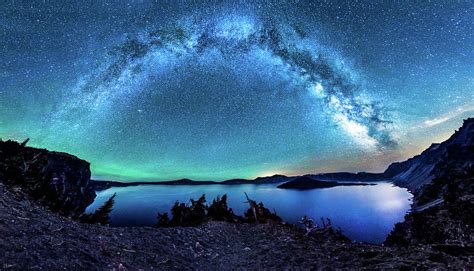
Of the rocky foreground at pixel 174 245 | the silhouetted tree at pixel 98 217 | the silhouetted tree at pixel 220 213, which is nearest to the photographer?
the rocky foreground at pixel 174 245

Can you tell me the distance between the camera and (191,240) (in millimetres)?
12508

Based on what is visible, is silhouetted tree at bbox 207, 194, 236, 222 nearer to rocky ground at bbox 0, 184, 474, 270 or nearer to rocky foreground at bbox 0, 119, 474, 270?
rocky foreground at bbox 0, 119, 474, 270

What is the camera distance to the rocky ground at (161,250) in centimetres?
655

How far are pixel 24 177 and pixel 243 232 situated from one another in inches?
482

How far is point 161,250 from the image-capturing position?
10.3 meters

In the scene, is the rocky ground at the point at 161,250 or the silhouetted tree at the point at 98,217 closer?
the rocky ground at the point at 161,250

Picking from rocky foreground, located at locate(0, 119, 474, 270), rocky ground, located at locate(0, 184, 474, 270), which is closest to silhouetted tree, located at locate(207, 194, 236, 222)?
rocky foreground, located at locate(0, 119, 474, 270)

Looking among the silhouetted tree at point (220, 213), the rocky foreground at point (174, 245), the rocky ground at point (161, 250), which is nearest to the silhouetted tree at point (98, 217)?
the rocky foreground at point (174, 245)

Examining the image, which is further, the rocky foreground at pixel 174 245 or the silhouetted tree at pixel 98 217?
the silhouetted tree at pixel 98 217

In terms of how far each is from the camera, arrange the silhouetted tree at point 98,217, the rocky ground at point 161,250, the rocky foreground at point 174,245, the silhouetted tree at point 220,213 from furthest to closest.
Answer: the silhouetted tree at point 220,213 < the silhouetted tree at point 98,217 < the rocky foreground at point 174,245 < the rocky ground at point 161,250

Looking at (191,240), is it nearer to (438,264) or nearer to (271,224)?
(271,224)

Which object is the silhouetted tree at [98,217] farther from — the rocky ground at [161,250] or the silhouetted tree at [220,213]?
the silhouetted tree at [220,213]

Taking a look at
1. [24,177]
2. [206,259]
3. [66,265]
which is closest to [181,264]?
[206,259]

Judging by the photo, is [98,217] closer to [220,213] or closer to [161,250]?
[161,250]
